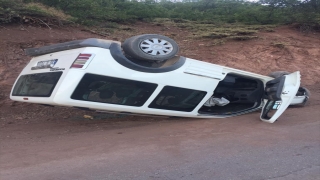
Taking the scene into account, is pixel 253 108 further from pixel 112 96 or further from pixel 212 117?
pixel 112 96

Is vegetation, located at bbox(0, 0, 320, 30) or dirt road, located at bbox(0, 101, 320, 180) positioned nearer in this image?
dirt road, located at bbox(0, 101, 320, 180)

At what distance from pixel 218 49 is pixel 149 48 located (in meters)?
6.69

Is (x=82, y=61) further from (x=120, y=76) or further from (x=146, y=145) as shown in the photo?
(x=146, y=145)

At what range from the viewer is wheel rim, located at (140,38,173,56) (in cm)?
695

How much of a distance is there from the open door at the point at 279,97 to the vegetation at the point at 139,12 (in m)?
7.49

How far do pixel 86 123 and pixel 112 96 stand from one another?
1.36m

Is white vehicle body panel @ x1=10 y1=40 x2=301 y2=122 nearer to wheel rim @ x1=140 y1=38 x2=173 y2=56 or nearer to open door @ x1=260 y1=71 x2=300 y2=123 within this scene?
open door @ x1=260 y1=71 x2=300 y2=123

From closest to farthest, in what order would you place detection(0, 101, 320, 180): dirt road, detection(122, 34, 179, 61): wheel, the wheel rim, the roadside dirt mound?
1. detection(0, 101, 320, 180): dirt road
2. detection(122, 34, 179, 61): wheel
3. the wheel rim
4. the roadside dirt mound

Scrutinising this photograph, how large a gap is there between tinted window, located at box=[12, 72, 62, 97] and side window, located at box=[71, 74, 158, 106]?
46 cm

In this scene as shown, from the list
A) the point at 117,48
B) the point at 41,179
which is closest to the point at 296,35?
the point at 117,48

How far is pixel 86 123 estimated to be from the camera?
7.59 metres

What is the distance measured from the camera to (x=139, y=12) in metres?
16.5

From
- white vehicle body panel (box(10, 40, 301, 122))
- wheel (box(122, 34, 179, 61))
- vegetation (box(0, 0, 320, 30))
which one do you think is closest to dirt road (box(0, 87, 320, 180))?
white vehicle body panel (box(10, 40, 301, 122))

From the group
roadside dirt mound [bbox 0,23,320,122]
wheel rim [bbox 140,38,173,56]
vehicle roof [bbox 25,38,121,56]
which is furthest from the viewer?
roadside dirt mound [bbox 0,23,320,122]
